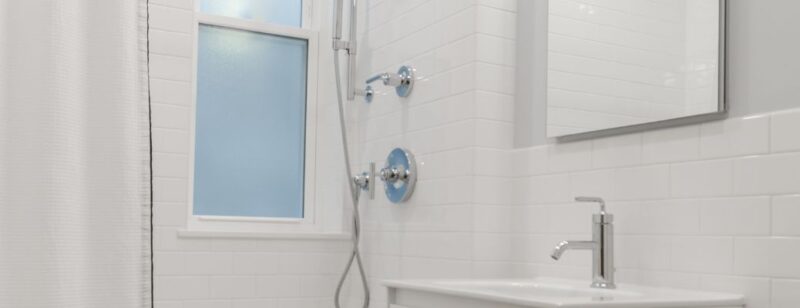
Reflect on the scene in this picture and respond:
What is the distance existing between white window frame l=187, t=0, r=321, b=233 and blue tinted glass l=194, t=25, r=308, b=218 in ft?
0.09

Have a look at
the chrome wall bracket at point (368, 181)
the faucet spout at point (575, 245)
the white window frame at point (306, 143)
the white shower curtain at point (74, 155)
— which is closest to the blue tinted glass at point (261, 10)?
the white window frame at point (306, 143)

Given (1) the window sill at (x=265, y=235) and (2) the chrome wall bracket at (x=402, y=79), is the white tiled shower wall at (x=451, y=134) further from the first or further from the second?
(1) the window sill at (x=265, y=235)

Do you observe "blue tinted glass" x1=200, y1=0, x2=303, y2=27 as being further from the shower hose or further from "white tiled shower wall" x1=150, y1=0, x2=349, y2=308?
the shower hose

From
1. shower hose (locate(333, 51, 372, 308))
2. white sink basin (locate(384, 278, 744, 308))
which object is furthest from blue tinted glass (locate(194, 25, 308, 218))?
white sink basin (locate(384, 278, 744, 308))

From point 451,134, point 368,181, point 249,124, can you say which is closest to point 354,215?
point 368,181

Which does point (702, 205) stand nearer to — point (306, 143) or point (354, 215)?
point (354, 215)

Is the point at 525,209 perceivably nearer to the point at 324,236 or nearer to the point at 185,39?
the point at 324,236

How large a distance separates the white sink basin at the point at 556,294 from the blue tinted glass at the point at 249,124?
1273mm

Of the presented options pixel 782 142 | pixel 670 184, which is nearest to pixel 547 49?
pixel 670 184

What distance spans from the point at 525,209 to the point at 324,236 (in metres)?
1.03

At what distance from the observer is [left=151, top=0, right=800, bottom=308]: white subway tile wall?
77.5 inches

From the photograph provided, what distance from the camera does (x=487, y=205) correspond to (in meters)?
2.71

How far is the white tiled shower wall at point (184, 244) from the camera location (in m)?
3.18

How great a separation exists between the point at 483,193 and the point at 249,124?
117 cm
